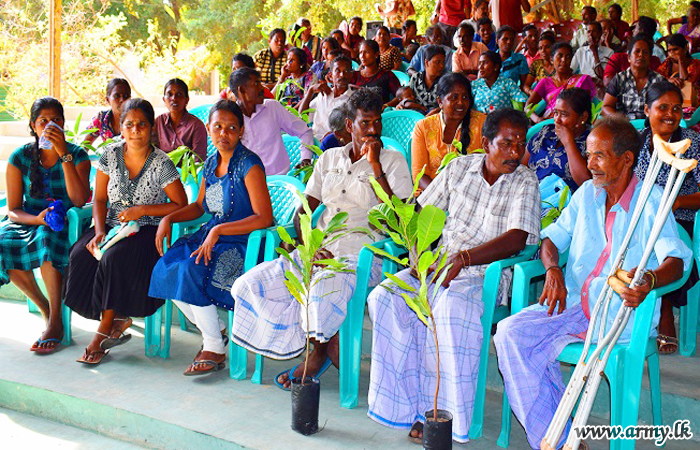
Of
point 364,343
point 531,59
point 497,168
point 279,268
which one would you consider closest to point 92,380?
A: point 279,268

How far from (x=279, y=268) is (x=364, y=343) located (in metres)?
0.68

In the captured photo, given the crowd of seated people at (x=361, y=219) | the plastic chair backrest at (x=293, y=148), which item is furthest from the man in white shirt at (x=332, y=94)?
the crowd of seated people at (x=361, y=219)

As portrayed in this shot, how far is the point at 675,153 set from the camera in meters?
2.10

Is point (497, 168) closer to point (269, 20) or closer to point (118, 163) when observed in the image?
point (118, 163)

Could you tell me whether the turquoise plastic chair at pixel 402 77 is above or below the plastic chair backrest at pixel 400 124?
above

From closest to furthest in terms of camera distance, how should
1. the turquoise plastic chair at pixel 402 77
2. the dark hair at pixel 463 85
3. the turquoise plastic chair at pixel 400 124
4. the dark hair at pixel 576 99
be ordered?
the dark hair at pixel 576 99, the dark hair at pixel 463 85, the turquoise plastic chair at pixel 400 124, the turquoise plastic chair at pixel 402 77

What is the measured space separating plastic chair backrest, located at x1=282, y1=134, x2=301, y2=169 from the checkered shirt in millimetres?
1855

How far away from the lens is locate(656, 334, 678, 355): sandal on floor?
10.7 feet

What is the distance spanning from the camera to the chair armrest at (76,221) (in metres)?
4.04

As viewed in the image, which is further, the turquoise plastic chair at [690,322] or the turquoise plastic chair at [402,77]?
the turquoise plastic chair at [402,77]

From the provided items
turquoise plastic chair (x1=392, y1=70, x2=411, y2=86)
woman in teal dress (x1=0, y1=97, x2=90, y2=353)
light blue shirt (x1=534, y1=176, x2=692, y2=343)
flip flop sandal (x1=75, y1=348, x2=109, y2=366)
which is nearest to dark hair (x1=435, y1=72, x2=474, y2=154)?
light blue shirt (x1=534, y1=176, x2=692, y2=343)

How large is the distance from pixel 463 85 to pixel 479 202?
102cm

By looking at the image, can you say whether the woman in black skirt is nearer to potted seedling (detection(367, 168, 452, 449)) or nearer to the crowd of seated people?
the crowd of seated people

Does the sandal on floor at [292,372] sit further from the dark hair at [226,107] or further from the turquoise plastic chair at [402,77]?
the turquoise plastic chair at [402,77]
